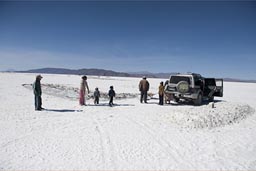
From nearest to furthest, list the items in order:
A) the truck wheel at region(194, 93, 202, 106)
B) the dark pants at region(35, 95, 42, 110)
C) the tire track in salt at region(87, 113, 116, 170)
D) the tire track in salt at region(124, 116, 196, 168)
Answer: the tire track in salt at region(87, 113, 116, 170) → the tire track in salt at region(124, 116, 196, 168) → the dark pants at region(35, 95, 42, 110) → the truck wheel at region(194, 93, 202, 106)

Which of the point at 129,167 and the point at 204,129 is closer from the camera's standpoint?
the point at 129,167

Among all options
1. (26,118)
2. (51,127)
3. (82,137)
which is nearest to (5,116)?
(26,118)

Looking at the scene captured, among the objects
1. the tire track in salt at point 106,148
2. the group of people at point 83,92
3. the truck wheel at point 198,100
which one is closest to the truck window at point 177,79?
the group of people at point 83,92

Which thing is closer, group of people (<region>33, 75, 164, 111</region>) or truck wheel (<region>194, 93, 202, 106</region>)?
group of people (<region>33, 75, 164, 111</region>)

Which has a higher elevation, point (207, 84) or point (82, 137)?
point (207, 84)

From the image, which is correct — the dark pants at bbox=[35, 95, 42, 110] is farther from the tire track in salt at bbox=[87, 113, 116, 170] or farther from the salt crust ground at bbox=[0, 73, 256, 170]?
the tire track in salt at bbox=[87, 113, 116, 170]

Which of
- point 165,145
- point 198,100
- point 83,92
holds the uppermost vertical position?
point 83,92

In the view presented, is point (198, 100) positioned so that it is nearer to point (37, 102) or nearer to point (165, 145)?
point (165, 145)

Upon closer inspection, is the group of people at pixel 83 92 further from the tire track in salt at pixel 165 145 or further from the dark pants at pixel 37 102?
the tire track in salt at pixel 165 145

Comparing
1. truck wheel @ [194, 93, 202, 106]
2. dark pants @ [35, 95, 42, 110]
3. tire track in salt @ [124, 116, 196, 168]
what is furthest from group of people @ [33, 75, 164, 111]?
tire track in salt @ [124, 116, 196, 168]

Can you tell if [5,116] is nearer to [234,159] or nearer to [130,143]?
[130,143]

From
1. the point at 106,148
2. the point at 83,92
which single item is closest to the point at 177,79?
the point at 83,92

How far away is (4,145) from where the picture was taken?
5867 mm

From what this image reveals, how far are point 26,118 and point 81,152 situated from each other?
4690 mm
